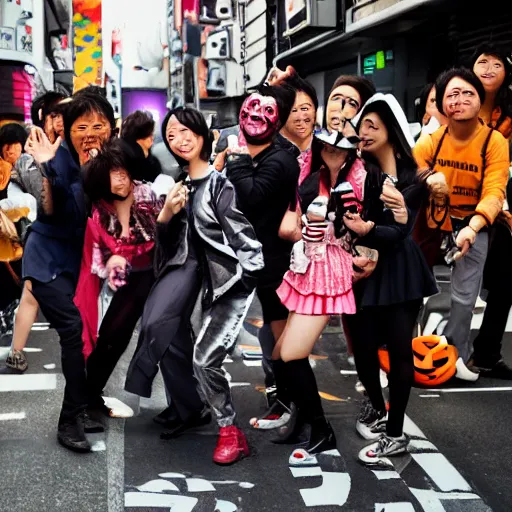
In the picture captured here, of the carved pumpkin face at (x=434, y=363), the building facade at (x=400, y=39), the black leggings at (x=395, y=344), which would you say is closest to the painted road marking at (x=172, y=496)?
the black leggings at (x=395, y=344)

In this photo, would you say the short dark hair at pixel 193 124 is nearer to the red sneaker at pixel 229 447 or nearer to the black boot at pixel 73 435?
the red sneaker at pixel 229 447

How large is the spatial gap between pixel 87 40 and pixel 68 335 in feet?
175

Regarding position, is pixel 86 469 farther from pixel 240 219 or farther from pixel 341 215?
pixel 341 215

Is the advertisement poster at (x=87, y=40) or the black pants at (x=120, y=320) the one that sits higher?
the advertisement poster at (x=87, y=40)

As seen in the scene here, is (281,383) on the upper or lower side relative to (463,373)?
upper

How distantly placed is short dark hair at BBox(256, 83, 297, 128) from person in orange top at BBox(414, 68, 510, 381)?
1049 millimetres

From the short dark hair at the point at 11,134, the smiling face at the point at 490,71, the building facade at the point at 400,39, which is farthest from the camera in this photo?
the building facade at the point at 400,39

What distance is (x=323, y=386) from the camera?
5793 millimetres

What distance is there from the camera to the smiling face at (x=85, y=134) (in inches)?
184

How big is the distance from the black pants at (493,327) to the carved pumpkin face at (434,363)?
44 centimetres

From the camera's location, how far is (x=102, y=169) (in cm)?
445

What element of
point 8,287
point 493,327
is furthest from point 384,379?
point 8,287

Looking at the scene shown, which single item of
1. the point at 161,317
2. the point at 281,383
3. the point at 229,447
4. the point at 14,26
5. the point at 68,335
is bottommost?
the point at 229,447

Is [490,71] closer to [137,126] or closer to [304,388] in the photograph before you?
[137,126]
